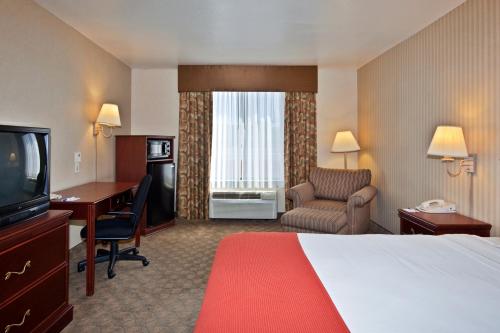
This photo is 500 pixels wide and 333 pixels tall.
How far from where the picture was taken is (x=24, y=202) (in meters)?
2.09

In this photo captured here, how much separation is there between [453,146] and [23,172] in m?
3.21

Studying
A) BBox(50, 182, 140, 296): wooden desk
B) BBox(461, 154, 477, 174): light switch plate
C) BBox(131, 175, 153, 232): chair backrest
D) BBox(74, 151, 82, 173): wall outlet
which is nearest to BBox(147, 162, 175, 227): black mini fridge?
BBox(74, 151, 82, 173): wall outlet

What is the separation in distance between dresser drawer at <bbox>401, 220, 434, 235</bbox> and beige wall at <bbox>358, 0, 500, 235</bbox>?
18.0 inches

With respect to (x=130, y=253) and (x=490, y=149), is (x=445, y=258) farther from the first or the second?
(x=130, y=253)

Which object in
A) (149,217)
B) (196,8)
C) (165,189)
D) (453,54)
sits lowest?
(149,217)

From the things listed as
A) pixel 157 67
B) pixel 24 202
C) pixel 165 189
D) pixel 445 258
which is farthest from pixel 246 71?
pixel 445 258

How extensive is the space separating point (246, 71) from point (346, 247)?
4.02 m

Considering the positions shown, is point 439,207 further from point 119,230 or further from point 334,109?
point 119,230

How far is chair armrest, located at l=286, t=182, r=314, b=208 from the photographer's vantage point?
169 inches

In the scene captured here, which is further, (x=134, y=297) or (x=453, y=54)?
(x=453, y=54)

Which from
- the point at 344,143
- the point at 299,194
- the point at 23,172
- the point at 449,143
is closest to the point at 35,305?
the point at 23,172

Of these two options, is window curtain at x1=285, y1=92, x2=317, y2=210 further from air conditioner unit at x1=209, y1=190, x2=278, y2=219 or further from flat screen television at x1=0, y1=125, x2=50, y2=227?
flat screen television at x1=0, y1=125, x2=50, y2=227

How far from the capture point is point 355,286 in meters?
1.34

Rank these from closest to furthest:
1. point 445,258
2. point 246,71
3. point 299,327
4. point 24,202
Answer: point 299,327
point 445,258
point 24,202
point 246,71
